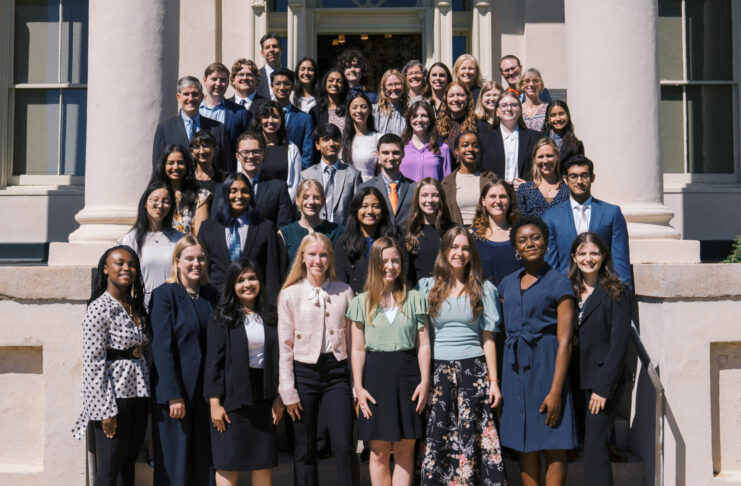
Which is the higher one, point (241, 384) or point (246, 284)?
point (246, 284)

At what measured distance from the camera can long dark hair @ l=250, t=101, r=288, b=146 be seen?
7.36 metres

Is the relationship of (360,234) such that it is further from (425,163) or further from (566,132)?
(566,132)

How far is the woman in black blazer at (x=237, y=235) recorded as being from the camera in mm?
6156

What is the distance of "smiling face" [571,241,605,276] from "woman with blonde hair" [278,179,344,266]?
6.06 feet

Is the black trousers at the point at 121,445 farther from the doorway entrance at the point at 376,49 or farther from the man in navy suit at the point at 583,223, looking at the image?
the doorway entrance at the point at 376,49

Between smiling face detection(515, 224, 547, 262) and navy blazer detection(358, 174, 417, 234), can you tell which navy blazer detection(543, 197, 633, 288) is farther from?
navy blazer detection(358, 174, 417, 234)

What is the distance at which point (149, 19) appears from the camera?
744 cm

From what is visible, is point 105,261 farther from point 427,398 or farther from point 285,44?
point 285,44

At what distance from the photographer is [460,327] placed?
5.69 metres

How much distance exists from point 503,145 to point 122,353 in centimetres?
380

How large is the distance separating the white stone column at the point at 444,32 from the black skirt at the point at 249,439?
6762 millimetres

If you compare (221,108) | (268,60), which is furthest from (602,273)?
(268,60)

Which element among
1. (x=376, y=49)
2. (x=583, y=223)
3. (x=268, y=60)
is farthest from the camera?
(x=376, y=49)

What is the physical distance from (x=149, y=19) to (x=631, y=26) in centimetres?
431
